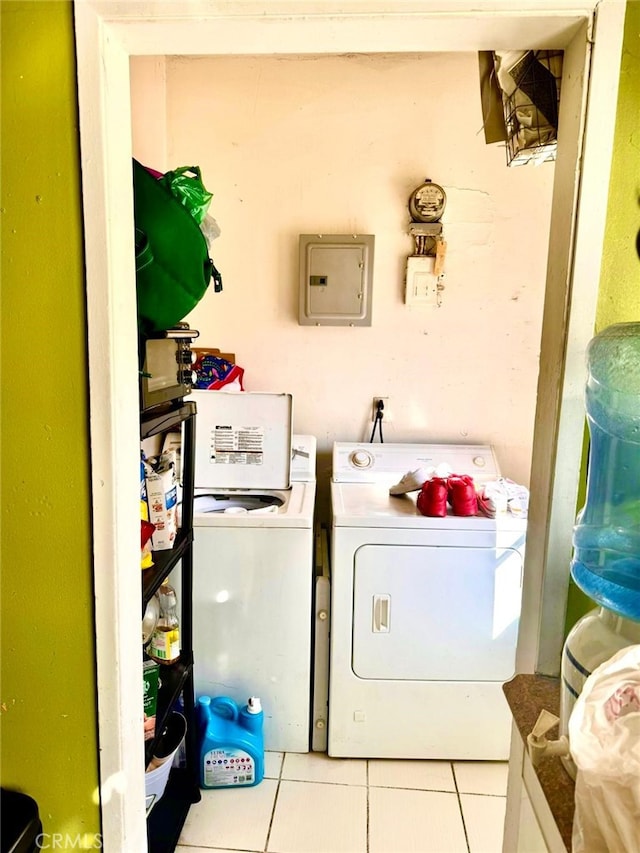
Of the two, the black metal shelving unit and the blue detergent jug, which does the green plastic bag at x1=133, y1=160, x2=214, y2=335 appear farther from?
the blue detergent jug

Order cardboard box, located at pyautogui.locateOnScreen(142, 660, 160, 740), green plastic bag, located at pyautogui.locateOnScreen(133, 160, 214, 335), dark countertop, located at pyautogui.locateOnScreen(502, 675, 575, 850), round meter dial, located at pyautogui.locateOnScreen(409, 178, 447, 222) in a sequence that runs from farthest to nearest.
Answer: round meter dial, located at pyautogui.locateOnScreen(409, 178, 447, 222) < cardboard box, located at pyautogui.locateOnScreen(142, 660, 160, 740) < green plastic bag, located at pyautogui.locateOnScreen(133, 160, 214, 335) < dark countertop, located at pyautogui.locateOnScreen(502, 675, 575, 850)

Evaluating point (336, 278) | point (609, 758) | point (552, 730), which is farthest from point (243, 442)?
point (609, 758)

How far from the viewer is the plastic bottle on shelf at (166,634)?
1.59 meters

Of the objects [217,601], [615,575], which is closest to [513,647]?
[217,601]

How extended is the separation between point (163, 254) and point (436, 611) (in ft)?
4.76

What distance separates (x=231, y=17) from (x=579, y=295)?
0.74m

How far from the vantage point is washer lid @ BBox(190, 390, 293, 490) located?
7.32 feet

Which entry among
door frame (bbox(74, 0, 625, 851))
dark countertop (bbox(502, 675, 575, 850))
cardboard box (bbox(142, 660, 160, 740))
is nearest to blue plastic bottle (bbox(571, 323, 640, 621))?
door frame (bbox(74, 0, 625, 851))

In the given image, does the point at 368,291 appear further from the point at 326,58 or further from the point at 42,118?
the point at 42,118

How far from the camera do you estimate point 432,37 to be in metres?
0.93

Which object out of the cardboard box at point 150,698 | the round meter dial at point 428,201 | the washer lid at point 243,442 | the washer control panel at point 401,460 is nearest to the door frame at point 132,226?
the cardboard box at point 150,698

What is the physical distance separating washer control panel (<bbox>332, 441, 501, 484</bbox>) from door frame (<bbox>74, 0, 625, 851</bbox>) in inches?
50.5

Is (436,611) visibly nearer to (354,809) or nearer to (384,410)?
(354,809)

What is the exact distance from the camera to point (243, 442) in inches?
88.1
